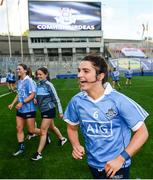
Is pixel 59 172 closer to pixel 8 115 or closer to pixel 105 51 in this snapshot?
pixel 8 115

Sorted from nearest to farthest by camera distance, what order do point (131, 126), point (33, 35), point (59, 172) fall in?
1. point (131, 126)
2. point (59, 172)
3. point (33, 35)

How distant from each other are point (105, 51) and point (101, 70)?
94587mm

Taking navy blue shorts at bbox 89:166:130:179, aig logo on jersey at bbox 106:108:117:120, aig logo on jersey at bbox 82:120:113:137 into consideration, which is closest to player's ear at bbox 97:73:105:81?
aig logo on jersey at bbox 106:108:117:120

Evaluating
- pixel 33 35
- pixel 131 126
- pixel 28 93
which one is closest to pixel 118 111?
pixel 131 126

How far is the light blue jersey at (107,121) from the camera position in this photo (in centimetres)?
346

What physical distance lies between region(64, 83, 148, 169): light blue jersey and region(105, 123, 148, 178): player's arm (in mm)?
104

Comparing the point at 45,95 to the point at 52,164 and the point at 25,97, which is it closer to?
the point at 25,97


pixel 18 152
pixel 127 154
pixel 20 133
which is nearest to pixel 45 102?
pixel 20 133

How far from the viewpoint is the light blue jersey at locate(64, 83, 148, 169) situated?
136 inches

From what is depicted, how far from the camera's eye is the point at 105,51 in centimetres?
9731

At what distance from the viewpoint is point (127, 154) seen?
10.8ft

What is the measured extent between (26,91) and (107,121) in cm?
493

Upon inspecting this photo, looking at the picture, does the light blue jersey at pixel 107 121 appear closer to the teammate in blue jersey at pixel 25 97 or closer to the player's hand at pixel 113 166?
the player's hand at pixel 113 166

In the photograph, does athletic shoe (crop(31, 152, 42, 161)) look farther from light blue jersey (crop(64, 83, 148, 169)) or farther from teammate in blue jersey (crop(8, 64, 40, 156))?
light blue jersey (crop(64, 83, 148, 169))
